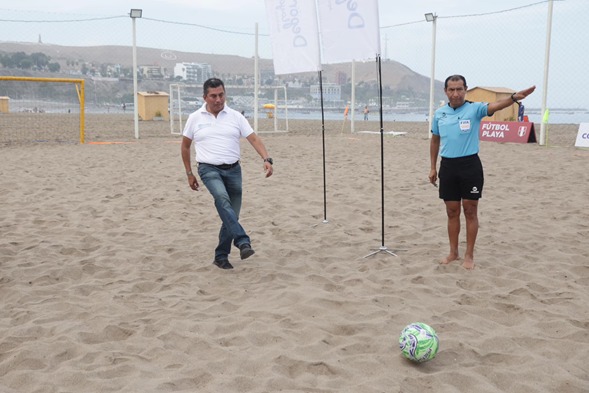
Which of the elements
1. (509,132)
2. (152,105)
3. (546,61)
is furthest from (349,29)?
(152,105)

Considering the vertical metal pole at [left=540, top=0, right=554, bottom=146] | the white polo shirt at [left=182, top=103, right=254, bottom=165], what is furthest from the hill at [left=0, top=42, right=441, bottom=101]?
the vertical metal pole at [left=540, top=0, right=554, bottom=146]

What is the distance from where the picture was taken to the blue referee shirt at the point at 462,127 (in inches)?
179

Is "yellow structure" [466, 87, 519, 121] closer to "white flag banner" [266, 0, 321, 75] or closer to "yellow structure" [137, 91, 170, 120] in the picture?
"yellow structure" [137, 91, 170, 120]

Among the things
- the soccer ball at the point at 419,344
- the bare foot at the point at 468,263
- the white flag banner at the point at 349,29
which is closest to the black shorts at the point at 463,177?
the bare foot at the point at 468,263

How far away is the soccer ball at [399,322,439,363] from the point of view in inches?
118

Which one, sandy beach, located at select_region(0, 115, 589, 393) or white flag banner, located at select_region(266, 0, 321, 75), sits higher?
white flag banner, located at select_region(266, 0, 321, 75)

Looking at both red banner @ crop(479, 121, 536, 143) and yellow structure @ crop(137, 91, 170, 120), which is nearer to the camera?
red banner @ crop(479, 121, 536, 143)

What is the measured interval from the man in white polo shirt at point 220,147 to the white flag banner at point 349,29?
1.18 meters

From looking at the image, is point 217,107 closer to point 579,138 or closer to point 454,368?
point 454,368

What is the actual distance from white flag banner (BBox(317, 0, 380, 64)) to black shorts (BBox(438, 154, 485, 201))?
1155mm

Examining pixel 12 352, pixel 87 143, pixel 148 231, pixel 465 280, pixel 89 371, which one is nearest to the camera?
pixel 89 371

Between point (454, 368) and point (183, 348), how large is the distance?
1447 mm

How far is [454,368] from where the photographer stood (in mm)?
3008

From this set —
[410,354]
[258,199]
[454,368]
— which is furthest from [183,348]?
[258,199]
